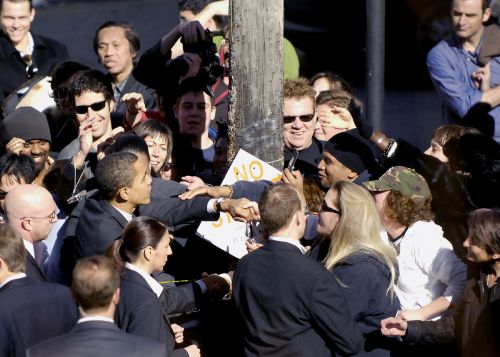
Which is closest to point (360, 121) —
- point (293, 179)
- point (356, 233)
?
point (293, 179)

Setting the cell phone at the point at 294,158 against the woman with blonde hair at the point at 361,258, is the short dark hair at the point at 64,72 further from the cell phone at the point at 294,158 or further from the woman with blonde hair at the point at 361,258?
the woman with blonde hair at the point at 361,258

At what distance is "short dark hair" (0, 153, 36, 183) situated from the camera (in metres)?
8.37

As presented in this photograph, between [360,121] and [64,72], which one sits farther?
[64,72]

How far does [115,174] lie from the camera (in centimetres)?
722

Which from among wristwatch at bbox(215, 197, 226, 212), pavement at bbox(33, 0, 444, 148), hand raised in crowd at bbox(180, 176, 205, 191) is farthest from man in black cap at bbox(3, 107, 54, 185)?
pavement at bbox(33, 0, 444, 148)

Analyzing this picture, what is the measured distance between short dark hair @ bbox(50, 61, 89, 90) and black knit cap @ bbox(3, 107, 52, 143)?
1.06 ft

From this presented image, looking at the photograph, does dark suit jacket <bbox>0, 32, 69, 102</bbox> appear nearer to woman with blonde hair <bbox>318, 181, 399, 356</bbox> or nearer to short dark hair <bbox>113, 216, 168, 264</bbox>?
short dark hair <bbox>113, 216, 168, 264</bbox>

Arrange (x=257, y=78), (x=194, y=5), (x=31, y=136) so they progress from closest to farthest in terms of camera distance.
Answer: (x=257, y=78) → (x=31, y=136) → (x=194, y=5)

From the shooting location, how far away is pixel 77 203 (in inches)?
312

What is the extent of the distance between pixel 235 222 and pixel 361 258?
1232 millimetres

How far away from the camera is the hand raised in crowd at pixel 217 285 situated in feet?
23.7

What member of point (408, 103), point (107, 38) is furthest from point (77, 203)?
point (408, 103)

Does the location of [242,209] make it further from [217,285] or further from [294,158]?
[294,158]

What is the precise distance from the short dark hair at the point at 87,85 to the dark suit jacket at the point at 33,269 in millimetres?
1963
